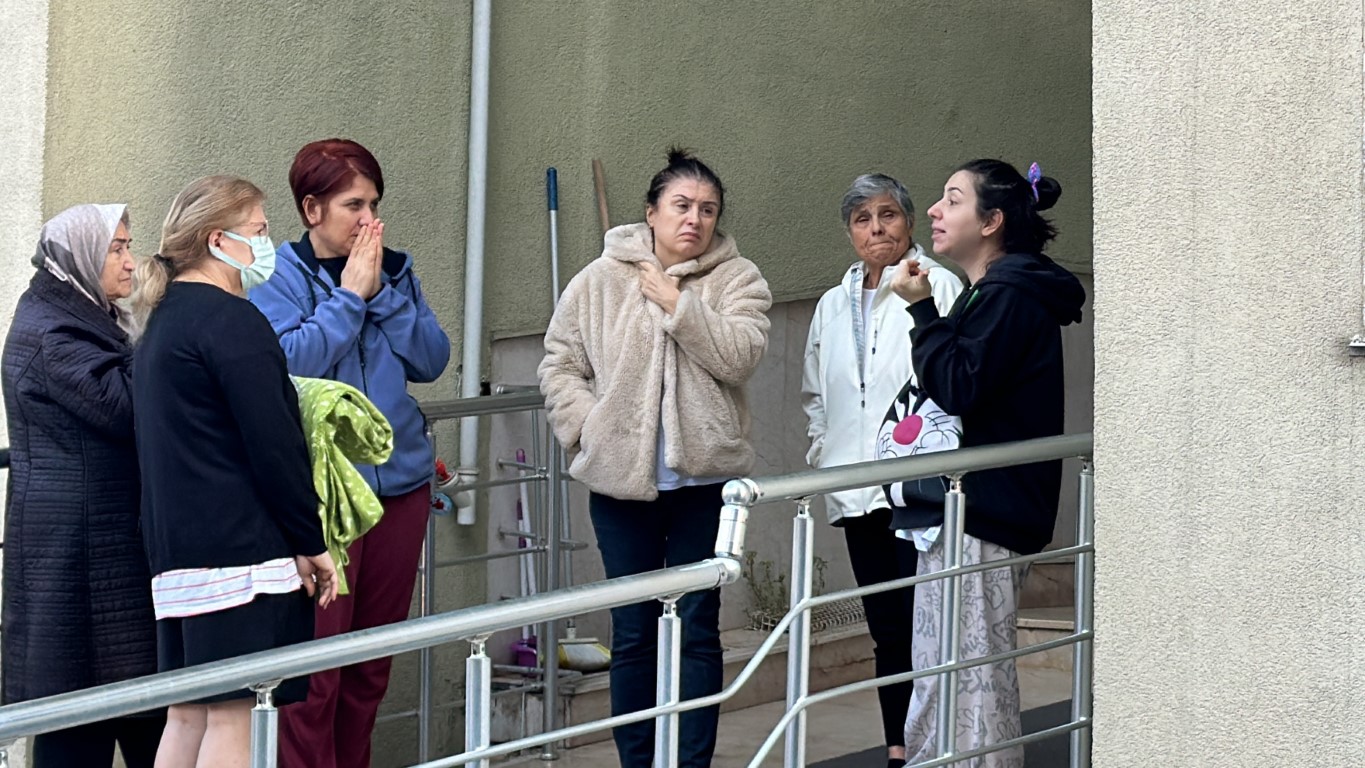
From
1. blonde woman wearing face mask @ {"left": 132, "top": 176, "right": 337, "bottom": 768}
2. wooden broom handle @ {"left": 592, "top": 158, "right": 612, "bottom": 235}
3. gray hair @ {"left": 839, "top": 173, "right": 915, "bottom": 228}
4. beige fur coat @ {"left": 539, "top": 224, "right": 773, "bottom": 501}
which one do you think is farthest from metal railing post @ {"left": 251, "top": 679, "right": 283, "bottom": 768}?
wooden broom handle @ {"left": 592, "top": 158, "right": 612, "bottom": 235}

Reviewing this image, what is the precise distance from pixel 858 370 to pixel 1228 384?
1400 millimetres

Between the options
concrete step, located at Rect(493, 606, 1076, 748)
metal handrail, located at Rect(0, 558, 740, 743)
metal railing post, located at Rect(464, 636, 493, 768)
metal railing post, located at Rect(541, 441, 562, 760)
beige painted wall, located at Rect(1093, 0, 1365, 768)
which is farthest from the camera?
concrete step, located at Rect(493, 606, 1076, 748)

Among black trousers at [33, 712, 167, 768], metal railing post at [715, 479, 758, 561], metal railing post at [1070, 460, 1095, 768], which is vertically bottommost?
black trousers at [33, 712, 167, 768]

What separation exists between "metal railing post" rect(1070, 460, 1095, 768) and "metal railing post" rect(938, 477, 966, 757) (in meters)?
0.35

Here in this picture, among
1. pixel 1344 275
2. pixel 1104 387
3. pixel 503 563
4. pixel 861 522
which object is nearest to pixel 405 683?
pixel 503 563

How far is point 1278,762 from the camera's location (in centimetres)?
331

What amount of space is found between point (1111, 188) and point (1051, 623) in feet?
11.4

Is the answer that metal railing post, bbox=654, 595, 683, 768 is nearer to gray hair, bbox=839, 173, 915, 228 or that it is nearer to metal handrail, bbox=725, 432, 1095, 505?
metal handrail, bbox=725, 432, 1095, 505

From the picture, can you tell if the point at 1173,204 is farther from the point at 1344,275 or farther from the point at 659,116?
the point at 659,116

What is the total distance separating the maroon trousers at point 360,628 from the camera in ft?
13.8

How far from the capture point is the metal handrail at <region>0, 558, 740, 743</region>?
96.6 inches

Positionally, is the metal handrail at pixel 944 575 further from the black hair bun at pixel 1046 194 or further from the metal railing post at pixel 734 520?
the black hair bun at pixel 1046 194

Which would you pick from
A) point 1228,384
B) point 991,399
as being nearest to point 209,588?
point 991,399

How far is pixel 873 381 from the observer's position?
459 cm
